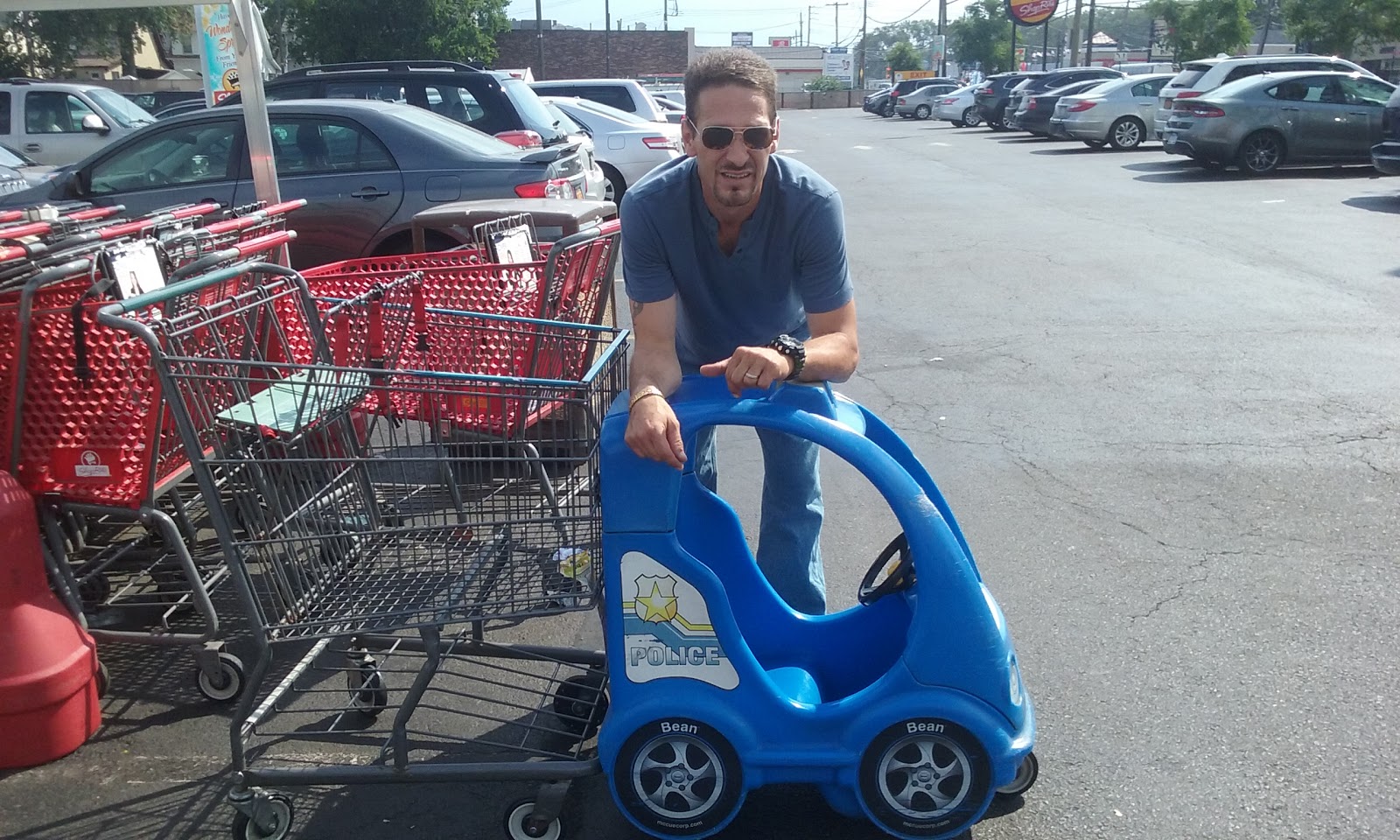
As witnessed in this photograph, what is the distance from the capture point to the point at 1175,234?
40.3 ft

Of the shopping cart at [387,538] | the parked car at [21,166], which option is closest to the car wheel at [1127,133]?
the parked car at [21,166]

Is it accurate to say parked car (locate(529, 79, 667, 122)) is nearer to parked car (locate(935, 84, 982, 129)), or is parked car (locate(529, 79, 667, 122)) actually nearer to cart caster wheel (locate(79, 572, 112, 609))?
cart caster wheel (locate(79, 572, 112, 609))

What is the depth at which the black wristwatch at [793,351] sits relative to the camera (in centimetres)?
280

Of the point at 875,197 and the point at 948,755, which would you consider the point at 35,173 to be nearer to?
the point at 875,197

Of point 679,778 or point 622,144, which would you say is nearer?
point 679,778

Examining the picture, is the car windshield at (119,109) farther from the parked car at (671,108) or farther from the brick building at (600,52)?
the brick building at (600,52)

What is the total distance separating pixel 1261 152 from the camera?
18.0 meters

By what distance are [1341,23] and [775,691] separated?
39.3m

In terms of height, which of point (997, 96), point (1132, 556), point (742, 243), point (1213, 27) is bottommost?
point (1132, 556)

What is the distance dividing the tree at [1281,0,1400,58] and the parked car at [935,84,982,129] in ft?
32.7

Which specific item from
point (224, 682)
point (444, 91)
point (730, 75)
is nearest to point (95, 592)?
point (224, 682)

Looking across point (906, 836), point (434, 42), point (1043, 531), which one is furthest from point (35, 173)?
point (434, 42)

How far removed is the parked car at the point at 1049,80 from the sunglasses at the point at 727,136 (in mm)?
27812

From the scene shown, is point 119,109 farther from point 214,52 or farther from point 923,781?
point 923,781
